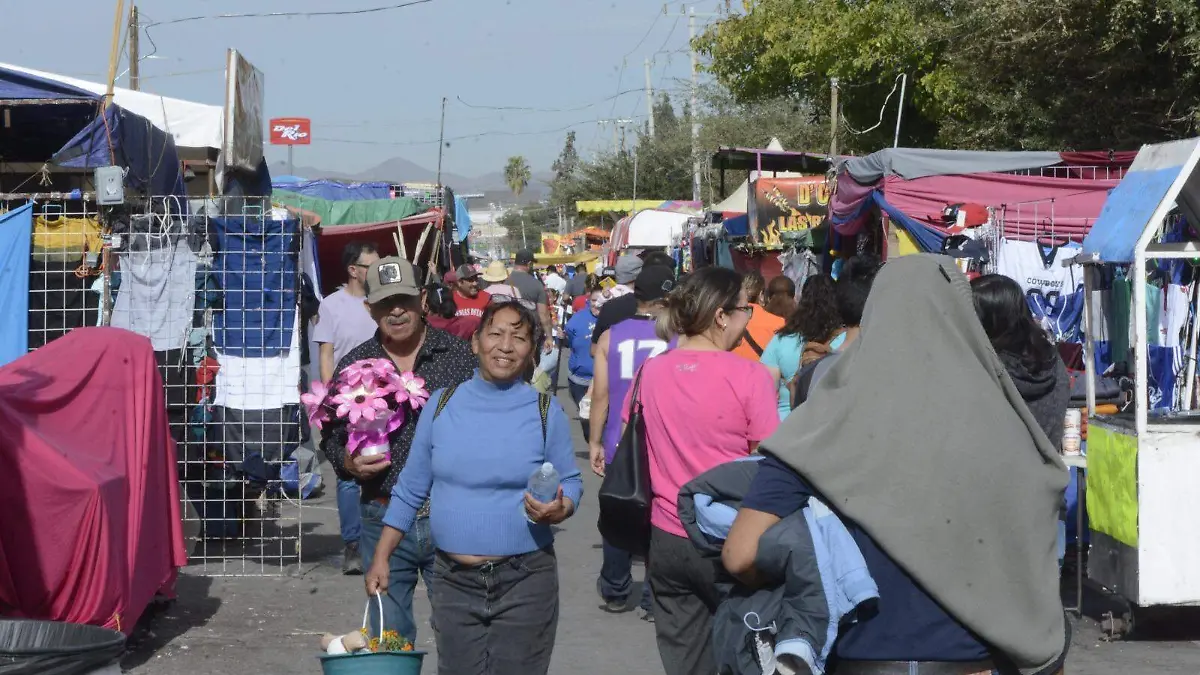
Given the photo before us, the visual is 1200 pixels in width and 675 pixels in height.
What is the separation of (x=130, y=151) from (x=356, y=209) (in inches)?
459

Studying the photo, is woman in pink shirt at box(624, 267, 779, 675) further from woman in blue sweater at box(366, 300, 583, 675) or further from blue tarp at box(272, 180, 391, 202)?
blue tarp at box(272, 180, 391, 202)

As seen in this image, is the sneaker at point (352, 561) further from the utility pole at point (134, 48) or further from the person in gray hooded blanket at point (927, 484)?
the utility pole at point (134, 48)

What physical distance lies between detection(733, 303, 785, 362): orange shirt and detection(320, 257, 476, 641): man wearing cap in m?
2.66

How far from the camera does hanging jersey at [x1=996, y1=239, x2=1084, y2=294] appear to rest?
10.4m

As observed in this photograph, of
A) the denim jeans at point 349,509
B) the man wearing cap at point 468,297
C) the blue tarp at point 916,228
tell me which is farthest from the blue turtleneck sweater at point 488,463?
the blue tarp at point 916,228

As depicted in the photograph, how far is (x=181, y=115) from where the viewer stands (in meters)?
11.7

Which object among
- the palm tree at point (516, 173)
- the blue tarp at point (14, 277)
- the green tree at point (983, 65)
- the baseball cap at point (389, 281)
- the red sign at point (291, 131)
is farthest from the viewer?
the palm tree at point (516, 173)

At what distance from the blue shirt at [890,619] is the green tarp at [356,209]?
56.7 ft

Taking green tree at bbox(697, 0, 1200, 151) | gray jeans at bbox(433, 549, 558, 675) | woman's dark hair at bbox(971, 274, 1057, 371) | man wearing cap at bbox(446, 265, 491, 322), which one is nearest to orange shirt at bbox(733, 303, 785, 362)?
woman's dark hair at bbox(971, 274, 1057, 371)

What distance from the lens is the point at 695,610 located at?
15.5 ft

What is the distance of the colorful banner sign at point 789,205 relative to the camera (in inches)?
650

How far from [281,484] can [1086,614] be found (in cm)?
507

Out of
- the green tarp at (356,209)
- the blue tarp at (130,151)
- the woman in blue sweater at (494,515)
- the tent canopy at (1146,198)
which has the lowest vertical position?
the woman in blue sweater at (494,515)

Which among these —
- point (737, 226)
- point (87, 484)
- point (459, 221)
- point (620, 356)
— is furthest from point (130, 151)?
point (459, 221)
